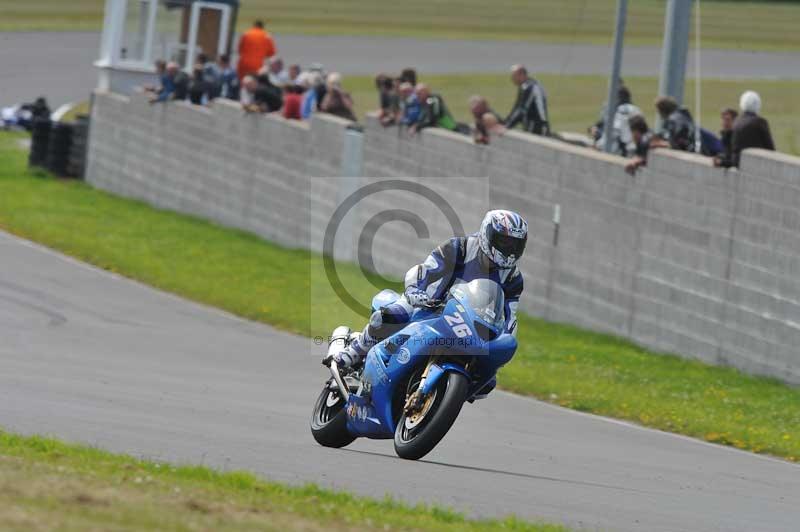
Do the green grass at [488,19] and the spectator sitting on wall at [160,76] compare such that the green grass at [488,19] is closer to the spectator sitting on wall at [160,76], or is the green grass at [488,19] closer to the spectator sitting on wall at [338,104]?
the spectator sitting on wall at [160,76]

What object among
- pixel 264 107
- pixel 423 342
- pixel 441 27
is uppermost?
pixel 441 27

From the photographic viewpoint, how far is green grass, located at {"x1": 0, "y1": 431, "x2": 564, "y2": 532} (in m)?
6.84

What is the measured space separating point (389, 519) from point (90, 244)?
18.4 meters

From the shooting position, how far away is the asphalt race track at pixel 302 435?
930 cm

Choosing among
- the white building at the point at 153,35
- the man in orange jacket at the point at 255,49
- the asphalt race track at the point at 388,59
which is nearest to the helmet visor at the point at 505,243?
the man in orange jacket at the point at 255,49

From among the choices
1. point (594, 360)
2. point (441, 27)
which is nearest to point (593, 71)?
point (441, 27)

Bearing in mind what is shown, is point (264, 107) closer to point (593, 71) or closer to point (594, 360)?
point (594, 360)

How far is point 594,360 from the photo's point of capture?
60.4 feet

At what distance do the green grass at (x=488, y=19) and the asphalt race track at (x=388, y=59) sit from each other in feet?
5.04

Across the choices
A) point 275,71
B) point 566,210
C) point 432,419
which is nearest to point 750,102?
point 566,210

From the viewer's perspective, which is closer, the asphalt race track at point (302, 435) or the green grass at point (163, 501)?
the green grass at point (163, 501)

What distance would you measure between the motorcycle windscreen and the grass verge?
4.33m

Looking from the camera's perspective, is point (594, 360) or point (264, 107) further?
point (264, 107)
